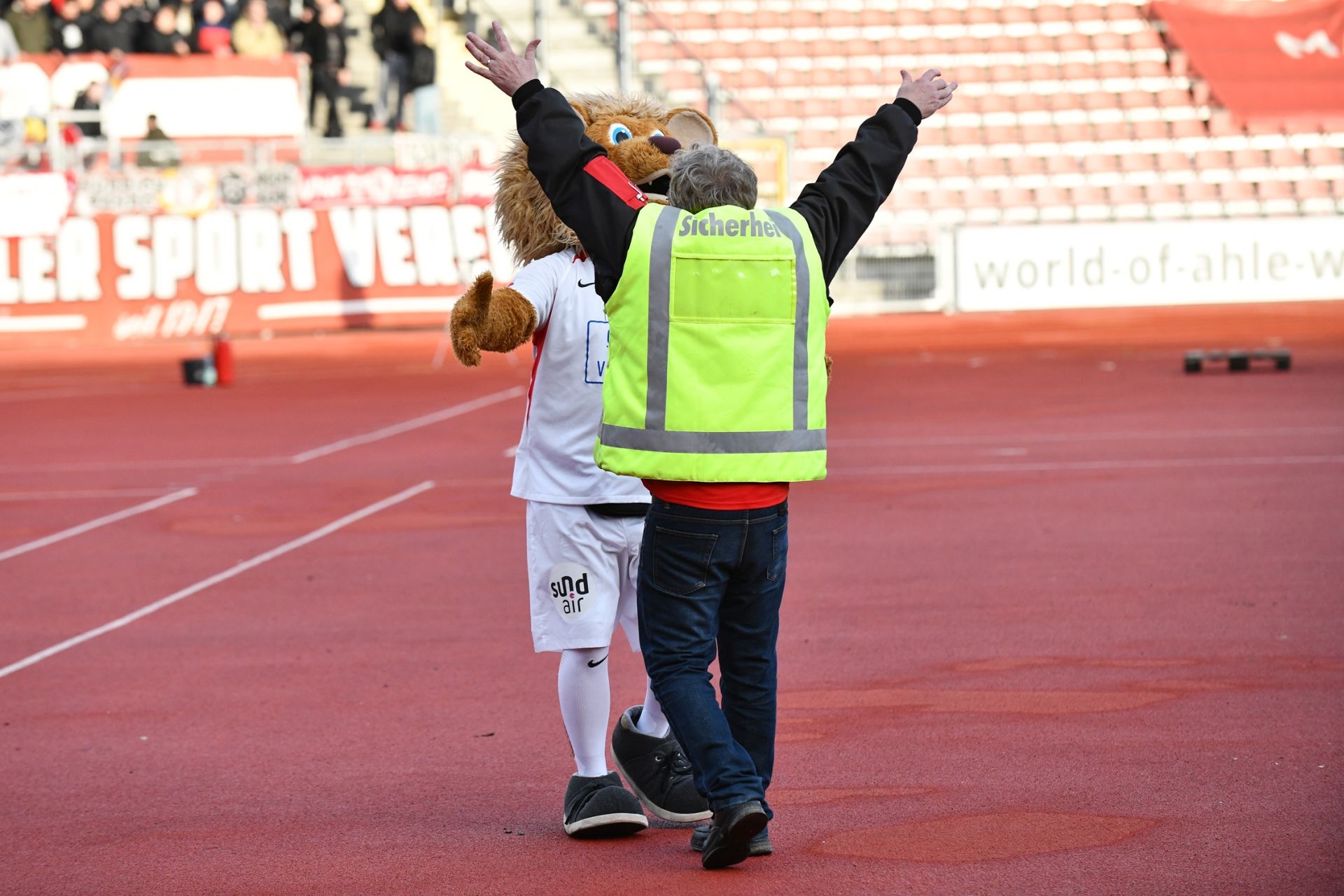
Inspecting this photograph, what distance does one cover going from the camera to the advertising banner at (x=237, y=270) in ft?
84.4

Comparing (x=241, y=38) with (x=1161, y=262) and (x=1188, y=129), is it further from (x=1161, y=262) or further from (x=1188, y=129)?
(x=1188, y=129)

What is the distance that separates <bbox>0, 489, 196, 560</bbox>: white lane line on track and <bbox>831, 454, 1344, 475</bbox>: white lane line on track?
424cm

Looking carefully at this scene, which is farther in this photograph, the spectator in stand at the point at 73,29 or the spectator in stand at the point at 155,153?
the spectator in stand at the point at 73,29

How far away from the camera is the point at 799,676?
21.4ft

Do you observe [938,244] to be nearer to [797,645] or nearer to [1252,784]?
[797,645]

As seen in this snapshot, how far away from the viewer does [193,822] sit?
16.2 feet

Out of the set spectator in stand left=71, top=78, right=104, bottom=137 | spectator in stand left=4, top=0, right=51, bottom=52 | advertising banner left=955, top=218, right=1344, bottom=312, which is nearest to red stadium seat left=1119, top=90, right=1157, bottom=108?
advertising banner left=955, top=218, right=1344, bottom=312

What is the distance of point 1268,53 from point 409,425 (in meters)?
24.1

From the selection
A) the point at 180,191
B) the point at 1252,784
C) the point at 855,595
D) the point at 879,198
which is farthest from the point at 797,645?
the point at 180,191

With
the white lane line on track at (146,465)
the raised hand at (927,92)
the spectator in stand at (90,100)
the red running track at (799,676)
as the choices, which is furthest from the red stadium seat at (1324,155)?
the raised hand at (927,92)

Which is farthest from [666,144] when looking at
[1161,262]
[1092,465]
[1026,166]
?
[1026,166]

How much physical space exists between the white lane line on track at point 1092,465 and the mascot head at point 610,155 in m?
6.86

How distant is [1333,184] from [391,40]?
653 inches

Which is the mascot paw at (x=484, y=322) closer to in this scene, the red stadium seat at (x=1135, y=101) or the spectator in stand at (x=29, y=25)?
the spectator in stand at (x=29, y=25)
